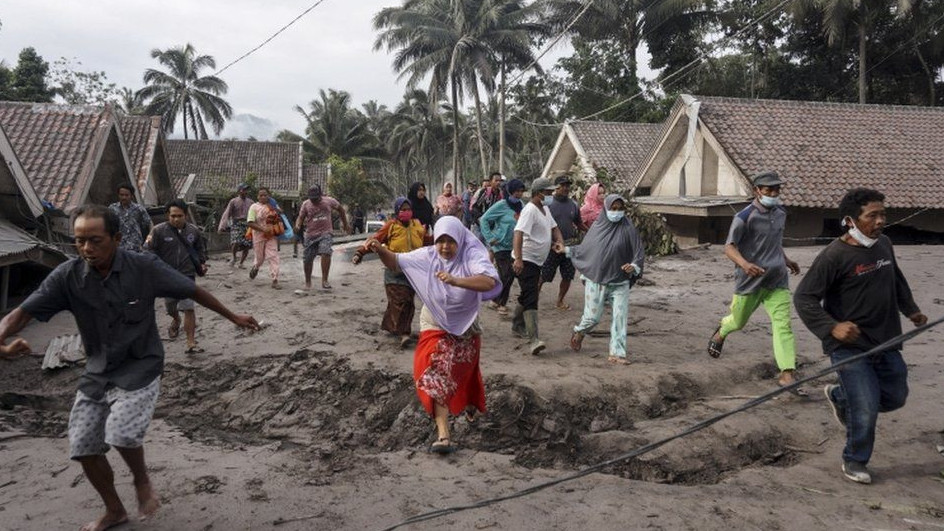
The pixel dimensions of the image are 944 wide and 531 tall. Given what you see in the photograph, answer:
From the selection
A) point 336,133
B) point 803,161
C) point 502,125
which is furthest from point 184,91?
point 803,161

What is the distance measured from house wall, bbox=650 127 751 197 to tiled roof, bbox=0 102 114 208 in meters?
14.7

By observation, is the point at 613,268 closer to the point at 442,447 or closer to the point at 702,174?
the point at 442,447

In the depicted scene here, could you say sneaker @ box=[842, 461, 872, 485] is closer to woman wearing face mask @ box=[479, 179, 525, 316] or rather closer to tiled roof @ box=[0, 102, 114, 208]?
woman wearing face mask @ box=[479, 179, 525, 316]

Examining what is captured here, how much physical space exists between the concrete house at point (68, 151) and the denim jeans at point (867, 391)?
40.5 ft

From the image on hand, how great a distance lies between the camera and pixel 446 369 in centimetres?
468

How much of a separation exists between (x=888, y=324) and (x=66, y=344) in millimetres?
7335

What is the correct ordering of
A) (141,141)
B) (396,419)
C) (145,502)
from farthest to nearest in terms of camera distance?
1. (141,141)
2. (396,419)
3. (145,502)

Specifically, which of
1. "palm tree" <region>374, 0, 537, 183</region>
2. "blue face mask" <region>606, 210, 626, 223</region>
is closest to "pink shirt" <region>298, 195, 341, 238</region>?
"blue face mask" <region>606, 210, 626, 223</region>

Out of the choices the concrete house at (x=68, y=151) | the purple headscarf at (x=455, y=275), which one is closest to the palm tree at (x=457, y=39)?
the concrete house at (x=68, y=151)

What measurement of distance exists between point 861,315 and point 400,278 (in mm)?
4521

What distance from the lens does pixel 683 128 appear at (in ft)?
66.5

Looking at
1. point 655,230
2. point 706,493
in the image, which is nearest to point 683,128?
point 655,230

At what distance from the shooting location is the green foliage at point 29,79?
100 feet

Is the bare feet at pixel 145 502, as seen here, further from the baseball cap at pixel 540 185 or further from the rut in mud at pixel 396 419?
the baseball cap at pixel 540 185
